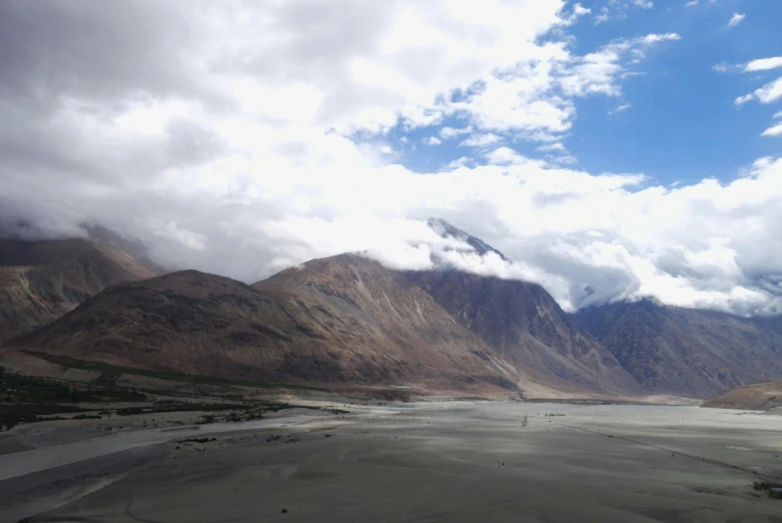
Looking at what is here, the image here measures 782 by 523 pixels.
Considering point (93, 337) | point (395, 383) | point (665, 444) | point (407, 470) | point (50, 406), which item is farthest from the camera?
point (395, 383)

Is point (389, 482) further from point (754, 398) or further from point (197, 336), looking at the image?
point (197, 336)

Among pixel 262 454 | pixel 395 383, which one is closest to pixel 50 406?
→ pixel 262 454

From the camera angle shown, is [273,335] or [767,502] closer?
[767,502]

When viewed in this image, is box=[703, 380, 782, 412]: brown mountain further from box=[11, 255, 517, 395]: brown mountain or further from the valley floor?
the valley floor

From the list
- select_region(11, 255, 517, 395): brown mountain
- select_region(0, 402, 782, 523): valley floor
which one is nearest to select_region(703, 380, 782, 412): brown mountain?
select_region(11, 255, 517, 395): brown mountain

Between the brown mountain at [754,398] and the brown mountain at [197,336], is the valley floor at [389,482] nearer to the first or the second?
the brown mountain at [754,398]

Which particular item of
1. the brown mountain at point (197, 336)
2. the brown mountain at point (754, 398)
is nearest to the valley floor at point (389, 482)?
the brown mountain at point (754, 398)

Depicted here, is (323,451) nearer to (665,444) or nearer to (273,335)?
(665,444)
